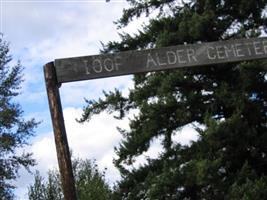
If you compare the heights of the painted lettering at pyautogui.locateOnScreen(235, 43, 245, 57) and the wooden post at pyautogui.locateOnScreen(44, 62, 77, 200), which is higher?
the painted lettering at pyautogui.locateOnScreen(235, 43, 245, 57)

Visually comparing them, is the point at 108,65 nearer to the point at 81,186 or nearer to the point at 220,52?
the point at 220,52

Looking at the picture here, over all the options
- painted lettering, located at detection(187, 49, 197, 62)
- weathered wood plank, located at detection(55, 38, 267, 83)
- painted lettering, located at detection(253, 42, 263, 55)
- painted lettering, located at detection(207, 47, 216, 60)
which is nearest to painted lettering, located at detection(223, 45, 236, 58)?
weathered wood plank, located at detection(55, 38, 267, 83)

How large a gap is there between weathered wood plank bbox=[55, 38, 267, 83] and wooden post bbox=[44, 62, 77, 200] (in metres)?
0.11

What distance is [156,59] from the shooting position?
7.57 meters

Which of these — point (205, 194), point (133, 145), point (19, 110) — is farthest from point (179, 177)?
point (19, 110)

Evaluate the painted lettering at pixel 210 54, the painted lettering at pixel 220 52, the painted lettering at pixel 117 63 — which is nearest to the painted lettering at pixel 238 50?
the painted lettering at pixel 220 52

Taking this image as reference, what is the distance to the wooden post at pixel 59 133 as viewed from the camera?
7094 mm

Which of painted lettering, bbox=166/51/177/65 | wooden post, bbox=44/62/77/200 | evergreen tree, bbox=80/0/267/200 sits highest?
evergreen tree, bbox=80/0/267/200

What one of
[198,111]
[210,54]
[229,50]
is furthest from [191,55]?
[198,111]

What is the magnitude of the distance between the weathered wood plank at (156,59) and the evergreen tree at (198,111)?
278 inches

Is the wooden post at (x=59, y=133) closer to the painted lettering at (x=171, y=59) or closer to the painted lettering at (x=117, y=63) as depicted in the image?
the painted lettering at (x=117, y=63)

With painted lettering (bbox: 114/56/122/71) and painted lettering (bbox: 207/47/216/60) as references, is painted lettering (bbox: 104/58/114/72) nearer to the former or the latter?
painted lettering (bbox: 114/56/122/71)

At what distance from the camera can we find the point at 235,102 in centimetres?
1566

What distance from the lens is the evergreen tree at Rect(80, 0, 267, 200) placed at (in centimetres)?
1529
